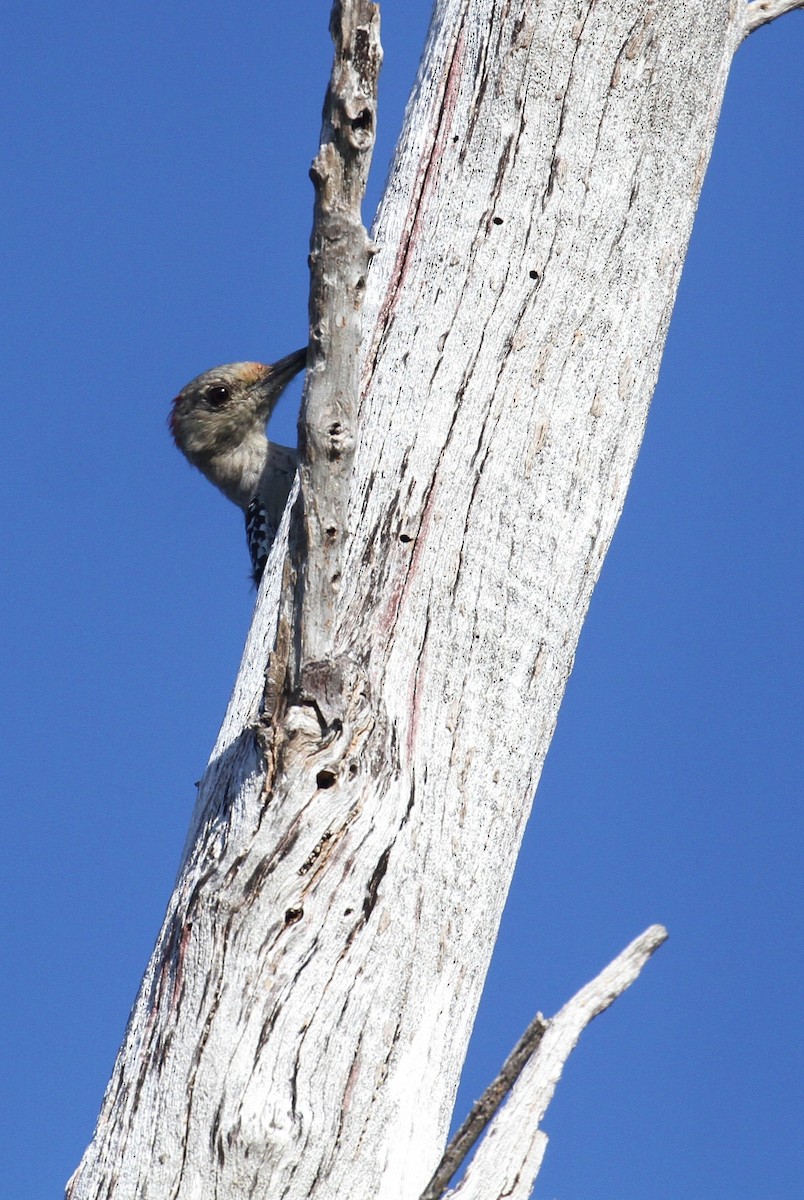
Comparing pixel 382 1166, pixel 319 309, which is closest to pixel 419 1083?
pixel 382 1166

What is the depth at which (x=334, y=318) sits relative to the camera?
261 centimetres

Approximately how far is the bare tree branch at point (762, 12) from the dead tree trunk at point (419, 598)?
0.08ft

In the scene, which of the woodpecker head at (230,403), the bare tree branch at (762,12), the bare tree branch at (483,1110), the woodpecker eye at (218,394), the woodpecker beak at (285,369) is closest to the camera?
the bare tree branch at (483,1110)

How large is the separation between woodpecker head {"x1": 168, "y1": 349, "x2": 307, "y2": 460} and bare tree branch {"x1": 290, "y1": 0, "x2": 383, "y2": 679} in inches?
198

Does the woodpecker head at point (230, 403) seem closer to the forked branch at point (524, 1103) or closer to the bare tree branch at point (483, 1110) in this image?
the forked branch at point (524, 1103)

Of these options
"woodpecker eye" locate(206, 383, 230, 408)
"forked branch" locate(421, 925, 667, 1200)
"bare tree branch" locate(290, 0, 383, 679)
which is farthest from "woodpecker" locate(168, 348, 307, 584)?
"forked branch" locate(421, 925, 667, 1200)

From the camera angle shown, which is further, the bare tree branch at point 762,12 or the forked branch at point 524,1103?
the bare tree branch at point 762,12

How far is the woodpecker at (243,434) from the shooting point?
303 inches

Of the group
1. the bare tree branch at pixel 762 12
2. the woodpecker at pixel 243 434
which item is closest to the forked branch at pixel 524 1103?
the bare tree branch at pixel 762 12

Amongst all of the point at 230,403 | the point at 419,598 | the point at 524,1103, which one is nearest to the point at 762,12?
the point at 419,598

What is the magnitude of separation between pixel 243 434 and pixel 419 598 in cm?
504

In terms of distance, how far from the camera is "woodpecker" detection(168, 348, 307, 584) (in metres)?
7.70

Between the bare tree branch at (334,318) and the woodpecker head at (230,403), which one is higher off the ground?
the woodpecker head at (230,403)

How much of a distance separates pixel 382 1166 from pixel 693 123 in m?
2.97
